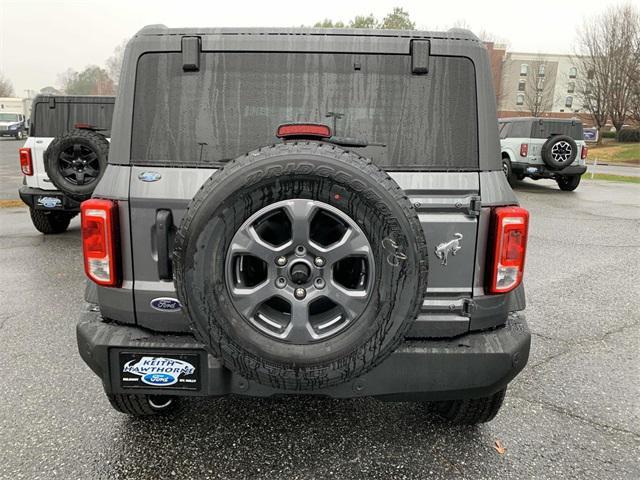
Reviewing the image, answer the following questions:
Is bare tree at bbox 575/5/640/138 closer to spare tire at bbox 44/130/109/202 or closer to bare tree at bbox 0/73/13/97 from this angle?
spare tire at bbox 44/130/109/202

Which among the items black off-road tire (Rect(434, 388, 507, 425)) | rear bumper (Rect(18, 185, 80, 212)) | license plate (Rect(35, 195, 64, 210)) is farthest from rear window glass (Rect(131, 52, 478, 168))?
license plate (Rect(35, 195, 64, 210))

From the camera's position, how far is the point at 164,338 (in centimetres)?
237

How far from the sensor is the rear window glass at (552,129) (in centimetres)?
1471

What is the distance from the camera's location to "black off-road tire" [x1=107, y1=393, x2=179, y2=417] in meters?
2.77

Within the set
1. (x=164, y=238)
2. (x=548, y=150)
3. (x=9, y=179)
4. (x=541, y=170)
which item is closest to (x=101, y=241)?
(x=164, y=238)

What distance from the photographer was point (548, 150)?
14273 mm

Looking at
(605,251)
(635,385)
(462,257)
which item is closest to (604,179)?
(605,251)

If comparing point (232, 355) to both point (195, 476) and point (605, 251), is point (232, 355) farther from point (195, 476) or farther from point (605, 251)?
point (605, 251)

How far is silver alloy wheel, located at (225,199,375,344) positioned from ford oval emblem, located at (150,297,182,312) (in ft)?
1.33

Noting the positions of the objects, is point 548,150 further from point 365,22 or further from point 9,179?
point 365,22

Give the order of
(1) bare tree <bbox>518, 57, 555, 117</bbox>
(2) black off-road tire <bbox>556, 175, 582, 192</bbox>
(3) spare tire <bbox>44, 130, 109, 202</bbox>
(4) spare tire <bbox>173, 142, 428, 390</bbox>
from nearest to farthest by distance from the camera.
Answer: (4) spare tire <bbox>173, 142, 428, 390</bbox>, (3) spare tire <bbox>44, 130, 109, 202</bbox>, (2) black off-road tire <bbox>556, 175, 582, 192</bbox>, (1) bare tree <bbox>518, 57, 555, 117</bbox>

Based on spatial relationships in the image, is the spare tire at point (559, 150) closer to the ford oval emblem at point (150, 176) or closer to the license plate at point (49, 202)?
the license plate at point (49, 202)

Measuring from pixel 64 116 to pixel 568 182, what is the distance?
43.5ft

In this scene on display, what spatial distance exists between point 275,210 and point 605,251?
23.3ft
